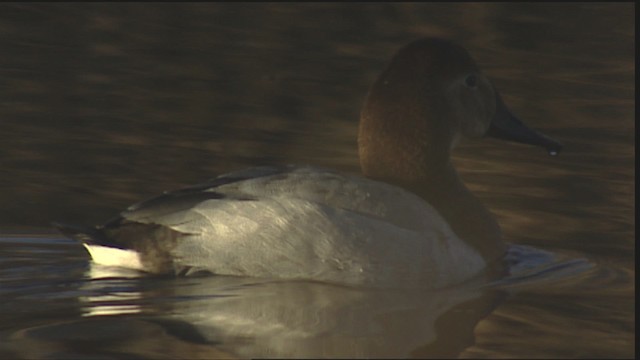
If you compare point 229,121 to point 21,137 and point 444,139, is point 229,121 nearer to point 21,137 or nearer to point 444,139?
point 21,137

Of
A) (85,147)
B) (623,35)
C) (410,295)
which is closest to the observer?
(410,295)

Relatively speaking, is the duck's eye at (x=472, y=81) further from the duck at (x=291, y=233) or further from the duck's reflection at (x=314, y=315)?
the duck's reflection at (x=314, y=315)

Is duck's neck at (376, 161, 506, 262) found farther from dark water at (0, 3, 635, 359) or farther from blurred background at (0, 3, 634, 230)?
blurred background at (0, 3, 634, 230)

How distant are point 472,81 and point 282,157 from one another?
2188mm

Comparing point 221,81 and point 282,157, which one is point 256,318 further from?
point 221,81

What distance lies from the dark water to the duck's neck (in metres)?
0.17

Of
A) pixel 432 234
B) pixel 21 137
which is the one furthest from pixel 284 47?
pixel 432 234

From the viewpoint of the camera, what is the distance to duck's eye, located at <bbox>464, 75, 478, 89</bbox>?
7.82m

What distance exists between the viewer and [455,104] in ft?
25.5

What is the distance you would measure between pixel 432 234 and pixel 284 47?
7.04m

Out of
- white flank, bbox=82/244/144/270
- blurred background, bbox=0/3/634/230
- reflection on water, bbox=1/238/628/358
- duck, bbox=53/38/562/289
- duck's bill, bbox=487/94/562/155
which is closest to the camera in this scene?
reflection on water, bbox=1/238/628/358

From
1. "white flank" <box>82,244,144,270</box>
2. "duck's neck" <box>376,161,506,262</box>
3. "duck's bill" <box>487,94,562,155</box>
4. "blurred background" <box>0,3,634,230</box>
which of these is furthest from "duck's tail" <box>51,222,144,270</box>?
"duck's bill" <box>487,94,562,155</box>

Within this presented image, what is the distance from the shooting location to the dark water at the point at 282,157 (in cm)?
650

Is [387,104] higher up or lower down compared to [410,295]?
higher up
